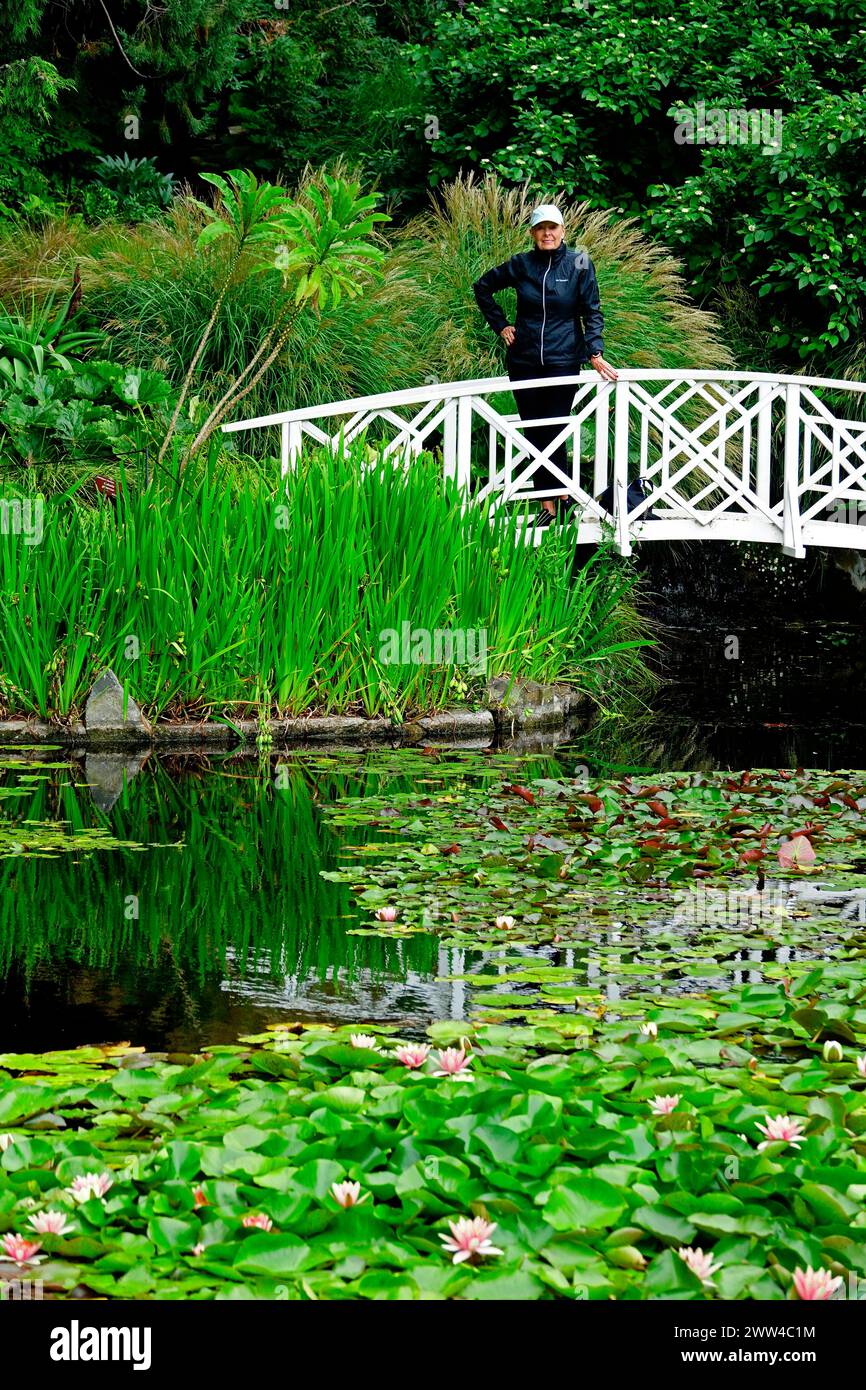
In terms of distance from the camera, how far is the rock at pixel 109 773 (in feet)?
19.7

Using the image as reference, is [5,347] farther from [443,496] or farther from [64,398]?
[443,496]

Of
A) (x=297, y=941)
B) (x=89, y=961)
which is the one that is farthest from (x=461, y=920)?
(x=89, y=961)

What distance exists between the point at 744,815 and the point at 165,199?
37.0ft

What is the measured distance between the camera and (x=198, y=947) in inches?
161

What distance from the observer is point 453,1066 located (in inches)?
115

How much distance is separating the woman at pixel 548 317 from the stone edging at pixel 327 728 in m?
1.60

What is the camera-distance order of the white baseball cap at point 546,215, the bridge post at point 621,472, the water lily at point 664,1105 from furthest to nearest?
the bridge post at point 621,472
the white baseball cap at point 546,215
the water lily at point 664,1105

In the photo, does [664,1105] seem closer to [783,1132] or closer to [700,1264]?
[783,1132]

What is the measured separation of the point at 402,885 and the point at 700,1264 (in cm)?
247

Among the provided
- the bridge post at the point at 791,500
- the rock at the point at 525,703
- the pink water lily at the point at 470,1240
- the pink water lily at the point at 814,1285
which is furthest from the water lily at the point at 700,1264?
the bridge post at the point at 791,500

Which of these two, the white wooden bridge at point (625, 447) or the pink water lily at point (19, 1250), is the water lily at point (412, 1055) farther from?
the white wooden bridge at point (625, 447)

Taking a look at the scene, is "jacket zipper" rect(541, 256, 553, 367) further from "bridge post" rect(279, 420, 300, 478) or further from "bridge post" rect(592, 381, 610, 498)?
"bridge post" rect(279, 420, 300, 478)

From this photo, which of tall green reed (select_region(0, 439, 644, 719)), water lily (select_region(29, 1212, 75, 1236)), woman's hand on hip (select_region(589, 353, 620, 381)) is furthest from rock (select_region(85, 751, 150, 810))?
woman's hand on hip (select_region(589, 353, 620, 381))

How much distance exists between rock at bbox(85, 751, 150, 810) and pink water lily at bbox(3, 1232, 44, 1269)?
11.7ft
